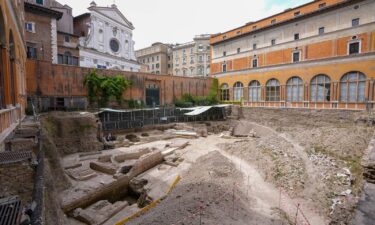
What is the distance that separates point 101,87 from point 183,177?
16129 mm

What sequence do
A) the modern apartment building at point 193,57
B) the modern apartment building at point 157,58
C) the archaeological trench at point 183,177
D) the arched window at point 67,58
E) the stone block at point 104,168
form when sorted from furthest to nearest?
the modern apartment building at point 157,58 < the modern apartment building at point 193,57 < the arched window at point 67,58 < the stone block at point 104,168 < the archaeological trench at point 183,177

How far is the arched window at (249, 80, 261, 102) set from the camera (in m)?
30.7

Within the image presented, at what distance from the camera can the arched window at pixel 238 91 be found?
32875mm

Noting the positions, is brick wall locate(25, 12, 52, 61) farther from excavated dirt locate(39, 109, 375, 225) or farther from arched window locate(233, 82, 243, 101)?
arched window locate(233, 82, 243, 101)

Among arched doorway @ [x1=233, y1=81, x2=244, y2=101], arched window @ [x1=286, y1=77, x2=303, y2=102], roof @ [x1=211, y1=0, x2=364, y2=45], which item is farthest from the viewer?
arched doorway @ [x1=233, y1=81, x2=244, y2=101]

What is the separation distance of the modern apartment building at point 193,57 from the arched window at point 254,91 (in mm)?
23219

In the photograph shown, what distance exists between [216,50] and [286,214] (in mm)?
32573

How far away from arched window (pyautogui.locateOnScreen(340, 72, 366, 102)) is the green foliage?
2596cm

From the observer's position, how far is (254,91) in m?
31.2

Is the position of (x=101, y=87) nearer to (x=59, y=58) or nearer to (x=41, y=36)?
(x=59, y=58)

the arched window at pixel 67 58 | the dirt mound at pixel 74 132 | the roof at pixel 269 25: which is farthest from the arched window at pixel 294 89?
the arched window at pixel 67 58

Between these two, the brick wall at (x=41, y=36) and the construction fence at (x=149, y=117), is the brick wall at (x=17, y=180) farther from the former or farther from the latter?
the brick wall at (x=41, y=36)

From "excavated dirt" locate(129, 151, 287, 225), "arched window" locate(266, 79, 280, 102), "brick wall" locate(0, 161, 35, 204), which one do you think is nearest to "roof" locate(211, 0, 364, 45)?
"arched window" locate(266, 79, 280, 102)

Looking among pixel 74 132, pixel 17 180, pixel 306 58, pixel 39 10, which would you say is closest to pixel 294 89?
pixel 306 58
